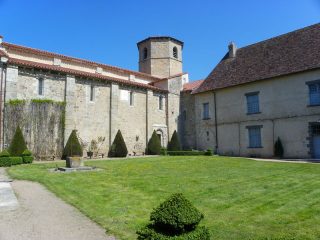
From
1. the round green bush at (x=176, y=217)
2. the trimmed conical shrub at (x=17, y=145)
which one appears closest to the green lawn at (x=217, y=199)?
the round green bush at (x=176, y=217)

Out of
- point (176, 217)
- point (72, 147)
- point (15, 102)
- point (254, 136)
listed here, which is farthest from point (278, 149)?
point (176, 217)

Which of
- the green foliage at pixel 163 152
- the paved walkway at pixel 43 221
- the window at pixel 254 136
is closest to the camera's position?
the paved walkway at pixel 43 221

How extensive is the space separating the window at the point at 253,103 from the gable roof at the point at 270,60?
48.2 inches

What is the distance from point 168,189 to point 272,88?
1717cm

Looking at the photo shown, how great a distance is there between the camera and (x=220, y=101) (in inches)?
1083

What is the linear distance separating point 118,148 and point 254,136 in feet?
37.0

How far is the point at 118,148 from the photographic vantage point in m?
25.8

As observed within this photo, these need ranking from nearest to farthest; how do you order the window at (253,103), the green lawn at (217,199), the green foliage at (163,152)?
the green lawn at (217,199) → the window at (253,103) → the green foliage at (163,152)

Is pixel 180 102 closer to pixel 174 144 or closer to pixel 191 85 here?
pixel 191 85

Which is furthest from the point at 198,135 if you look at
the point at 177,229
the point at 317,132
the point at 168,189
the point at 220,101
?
the point at 177,229

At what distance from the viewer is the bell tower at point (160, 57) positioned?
37625 millimetres

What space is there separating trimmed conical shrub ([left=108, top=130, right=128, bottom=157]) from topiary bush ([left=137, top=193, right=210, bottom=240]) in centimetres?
2118

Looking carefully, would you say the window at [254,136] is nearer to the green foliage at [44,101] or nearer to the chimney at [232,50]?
the chimney at [232,50]

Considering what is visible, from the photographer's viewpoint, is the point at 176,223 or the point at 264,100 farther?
the point at 264,100
